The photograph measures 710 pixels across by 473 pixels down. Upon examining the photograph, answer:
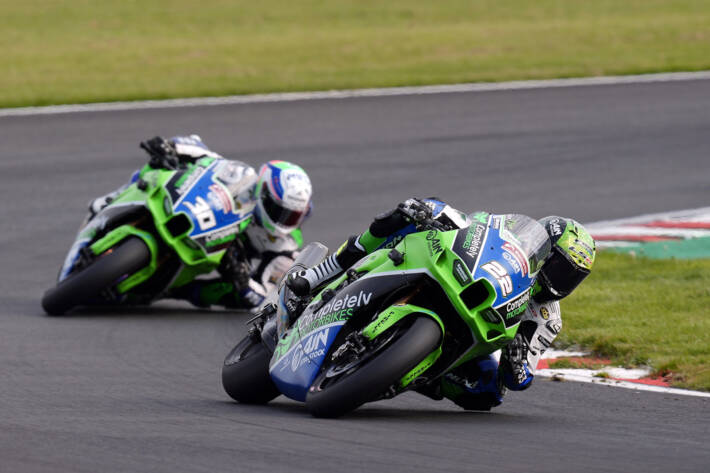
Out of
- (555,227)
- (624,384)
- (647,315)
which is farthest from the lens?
(647,315)

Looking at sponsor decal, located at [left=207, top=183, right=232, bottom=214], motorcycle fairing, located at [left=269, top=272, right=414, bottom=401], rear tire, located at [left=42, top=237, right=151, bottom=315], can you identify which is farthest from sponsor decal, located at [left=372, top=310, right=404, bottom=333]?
sponsor decal, located at [left=207, top=183, right=232, bottom=214]

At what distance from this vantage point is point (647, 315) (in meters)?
10.3

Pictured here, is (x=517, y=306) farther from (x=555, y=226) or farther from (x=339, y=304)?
(x=339, y=304)

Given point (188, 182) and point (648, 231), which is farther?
point (648, 231)

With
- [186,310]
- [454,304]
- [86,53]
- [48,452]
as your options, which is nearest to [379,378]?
[454,304]

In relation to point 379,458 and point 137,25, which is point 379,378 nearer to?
point 379,458

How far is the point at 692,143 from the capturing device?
1966 cm

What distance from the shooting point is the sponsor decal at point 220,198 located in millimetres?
11320

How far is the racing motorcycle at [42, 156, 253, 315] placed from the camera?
10992mm

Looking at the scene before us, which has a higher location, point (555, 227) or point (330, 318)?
point (555, 227)

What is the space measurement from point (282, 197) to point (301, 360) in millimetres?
4552

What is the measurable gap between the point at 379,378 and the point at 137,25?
1039 inches

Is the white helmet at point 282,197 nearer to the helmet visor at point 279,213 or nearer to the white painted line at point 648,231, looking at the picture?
the helmet visor at point 279,213

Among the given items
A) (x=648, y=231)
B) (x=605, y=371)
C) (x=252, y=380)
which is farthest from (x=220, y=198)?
(x=648, y=231)
